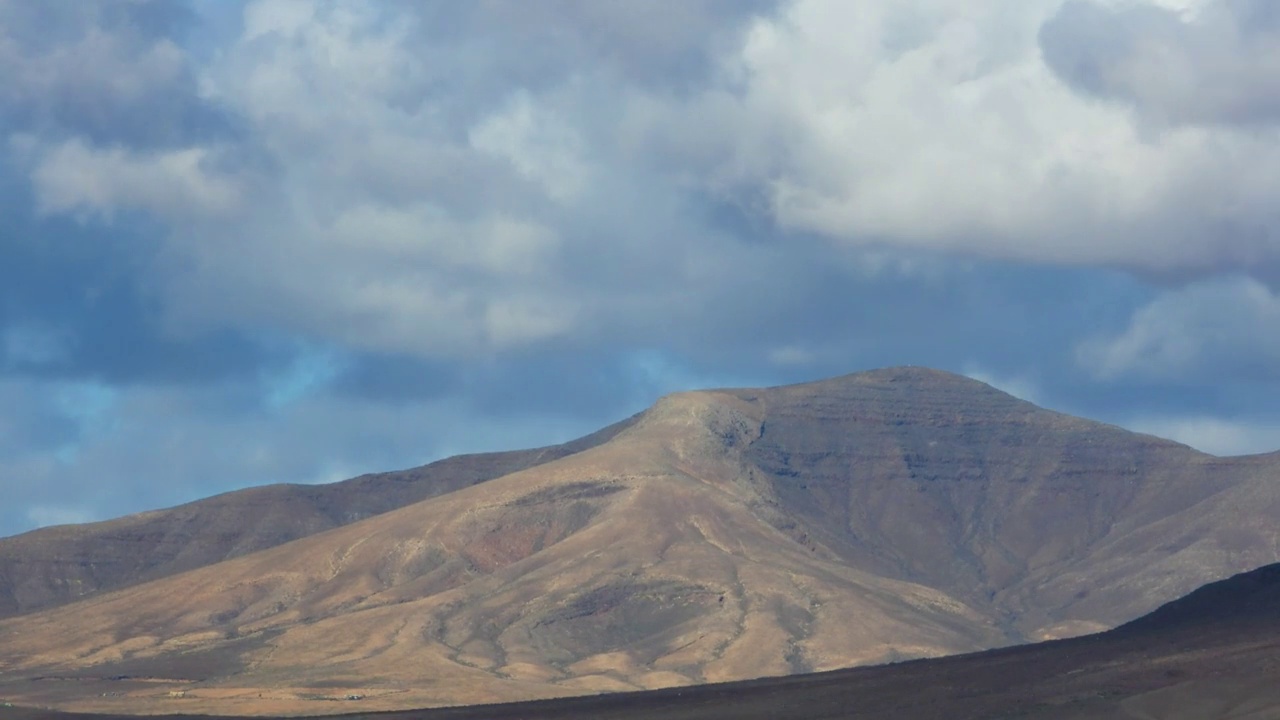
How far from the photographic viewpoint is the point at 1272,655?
90.6 m

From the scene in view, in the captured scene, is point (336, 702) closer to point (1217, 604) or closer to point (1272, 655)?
point (1217, 604)

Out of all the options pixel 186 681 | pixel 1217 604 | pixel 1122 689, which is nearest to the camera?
pixel 1122 689

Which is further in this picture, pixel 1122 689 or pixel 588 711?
pixel 588 711

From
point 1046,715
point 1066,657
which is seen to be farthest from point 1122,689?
point 1066,657

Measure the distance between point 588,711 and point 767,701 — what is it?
10.8 m

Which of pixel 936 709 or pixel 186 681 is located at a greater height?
pixel 186 681

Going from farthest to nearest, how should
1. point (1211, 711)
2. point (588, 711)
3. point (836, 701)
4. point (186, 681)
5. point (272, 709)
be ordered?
point (186, 681) → point (272, 709) → point (588, 711) → point (836, 701) → point (1211, 711)

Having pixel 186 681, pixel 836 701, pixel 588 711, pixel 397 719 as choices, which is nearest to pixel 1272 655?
pixel 836 701

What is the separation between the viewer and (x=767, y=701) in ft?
338

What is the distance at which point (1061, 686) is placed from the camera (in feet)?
308

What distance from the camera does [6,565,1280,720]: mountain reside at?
85188mm

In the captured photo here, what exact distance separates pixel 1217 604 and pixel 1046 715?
123 feet

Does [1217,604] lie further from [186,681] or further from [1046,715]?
[186,681]

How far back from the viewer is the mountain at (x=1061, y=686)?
85.2 meters
